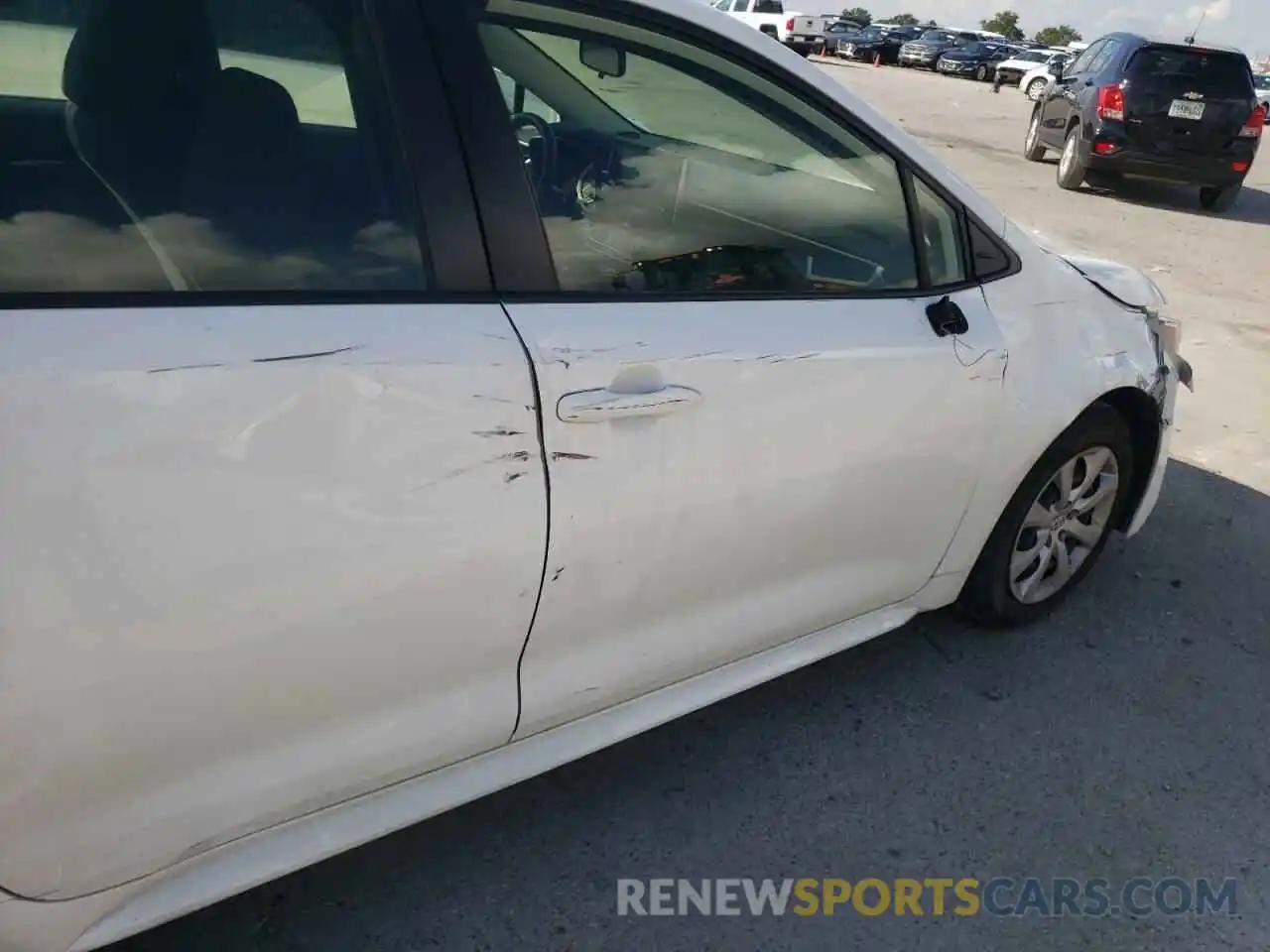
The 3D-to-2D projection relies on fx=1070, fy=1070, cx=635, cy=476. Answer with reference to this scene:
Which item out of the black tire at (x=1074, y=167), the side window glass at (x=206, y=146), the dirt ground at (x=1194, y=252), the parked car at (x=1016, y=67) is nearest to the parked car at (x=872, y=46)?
the parked car at (x=1016, y=67)

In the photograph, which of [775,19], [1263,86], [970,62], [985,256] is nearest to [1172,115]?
[985,256]

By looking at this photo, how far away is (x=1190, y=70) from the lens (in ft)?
34.5

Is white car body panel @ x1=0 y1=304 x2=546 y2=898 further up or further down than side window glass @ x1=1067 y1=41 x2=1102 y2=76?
further up

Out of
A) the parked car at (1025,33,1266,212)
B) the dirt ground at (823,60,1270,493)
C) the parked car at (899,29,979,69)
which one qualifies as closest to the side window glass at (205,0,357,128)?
the dirt ground at (823,60,1270,493)

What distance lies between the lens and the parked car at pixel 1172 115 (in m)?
10.5

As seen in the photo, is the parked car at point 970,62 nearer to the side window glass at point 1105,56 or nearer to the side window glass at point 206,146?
the side window glass at point 1105,56

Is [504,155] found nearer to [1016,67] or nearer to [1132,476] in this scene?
[1132,476]

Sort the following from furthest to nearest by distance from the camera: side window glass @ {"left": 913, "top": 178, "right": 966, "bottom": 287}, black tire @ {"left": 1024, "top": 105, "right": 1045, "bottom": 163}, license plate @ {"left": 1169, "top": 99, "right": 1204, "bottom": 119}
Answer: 1. black tire @ {"left": 1024, "top": 105, "right": 1045, "bottom": 163}
2. license plate @ {"left": 1169, "top": 99, "right": 1204, "bottom": 119}
3. side window glass @ {"left": 913, "top": 178, "right": 966, "bottom": 287}

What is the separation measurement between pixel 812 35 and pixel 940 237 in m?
34.4

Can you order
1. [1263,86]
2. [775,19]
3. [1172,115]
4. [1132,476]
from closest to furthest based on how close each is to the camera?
[1132,476] < [1172,115] < [1263,86] < [775,19]

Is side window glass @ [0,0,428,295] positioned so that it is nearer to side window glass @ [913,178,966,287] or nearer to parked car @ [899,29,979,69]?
side window glass @ [913,178,966,287]

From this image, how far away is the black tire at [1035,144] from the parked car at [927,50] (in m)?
23.9

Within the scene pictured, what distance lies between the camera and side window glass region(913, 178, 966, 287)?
96.6 inches

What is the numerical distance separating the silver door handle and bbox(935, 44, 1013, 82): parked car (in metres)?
35.8
